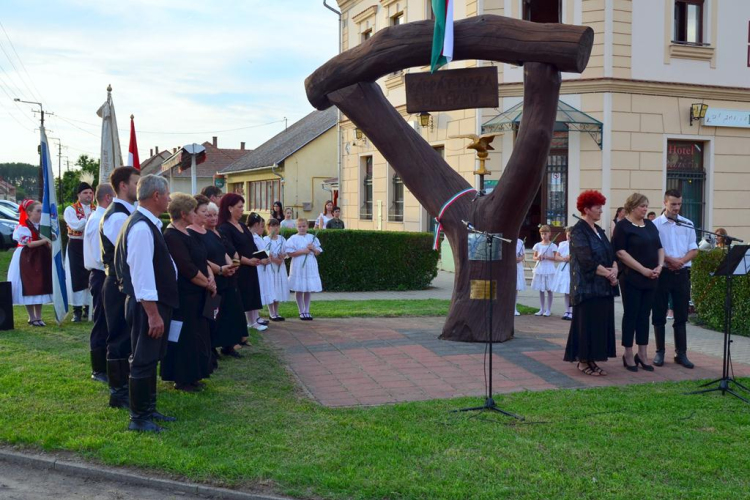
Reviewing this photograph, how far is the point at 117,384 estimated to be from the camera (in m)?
6.62

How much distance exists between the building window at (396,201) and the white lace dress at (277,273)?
11.7 metres

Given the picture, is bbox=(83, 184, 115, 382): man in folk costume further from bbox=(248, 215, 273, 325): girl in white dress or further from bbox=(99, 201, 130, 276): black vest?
bbox=(248, 215, 273, 325): girl in white dress

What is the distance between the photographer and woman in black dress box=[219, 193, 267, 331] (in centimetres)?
959

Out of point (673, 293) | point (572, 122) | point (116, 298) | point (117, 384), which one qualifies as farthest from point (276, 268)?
point (572, 122)

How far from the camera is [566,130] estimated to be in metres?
18.4

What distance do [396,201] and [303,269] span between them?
40.7 feet

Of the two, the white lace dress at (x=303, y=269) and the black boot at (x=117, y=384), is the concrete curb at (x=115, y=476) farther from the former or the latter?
the white lace dress at (x=303, y=269)

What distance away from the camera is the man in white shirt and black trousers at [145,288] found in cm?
583

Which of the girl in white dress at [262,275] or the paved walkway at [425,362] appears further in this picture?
the girl in white dress at [262,275]

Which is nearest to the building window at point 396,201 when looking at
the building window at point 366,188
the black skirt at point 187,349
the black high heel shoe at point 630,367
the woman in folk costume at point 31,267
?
the building window at point 366,188

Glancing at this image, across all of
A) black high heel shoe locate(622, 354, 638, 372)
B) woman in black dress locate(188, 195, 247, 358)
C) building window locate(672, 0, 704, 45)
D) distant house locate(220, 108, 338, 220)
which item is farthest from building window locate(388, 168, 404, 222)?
black high heel shoe locate(622, 354, 638, 372)

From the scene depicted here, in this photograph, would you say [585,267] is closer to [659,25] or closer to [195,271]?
[195,271]

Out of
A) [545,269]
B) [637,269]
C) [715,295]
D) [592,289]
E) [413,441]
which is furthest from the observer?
[545,269]

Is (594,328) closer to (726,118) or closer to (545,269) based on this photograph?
(545,269)
